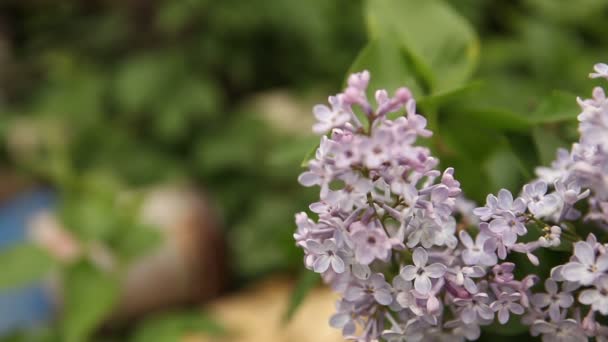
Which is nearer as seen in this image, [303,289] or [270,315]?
[303,289]

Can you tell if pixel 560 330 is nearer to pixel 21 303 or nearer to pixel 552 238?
pixel 552 238

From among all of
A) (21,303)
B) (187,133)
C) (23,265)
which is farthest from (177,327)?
(187,133)

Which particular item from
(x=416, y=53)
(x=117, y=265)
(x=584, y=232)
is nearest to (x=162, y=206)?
(x=117, y=265)

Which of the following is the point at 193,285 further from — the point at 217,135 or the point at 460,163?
the point at 460,163

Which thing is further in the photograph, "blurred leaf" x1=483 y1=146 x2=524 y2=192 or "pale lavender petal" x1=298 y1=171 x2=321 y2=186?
"blurred leaf" x1=483 y1=146 x2=524 y2=192

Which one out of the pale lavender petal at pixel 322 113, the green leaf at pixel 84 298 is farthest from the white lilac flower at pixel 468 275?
the green leaf at pixel 84 298

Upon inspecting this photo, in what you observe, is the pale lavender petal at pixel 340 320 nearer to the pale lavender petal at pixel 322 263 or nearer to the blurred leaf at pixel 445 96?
the pale lavender petal at pixel 322 263

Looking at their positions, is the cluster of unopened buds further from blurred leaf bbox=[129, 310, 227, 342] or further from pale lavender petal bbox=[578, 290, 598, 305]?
blurred leaf bbox=[129, 310, 227, 342]

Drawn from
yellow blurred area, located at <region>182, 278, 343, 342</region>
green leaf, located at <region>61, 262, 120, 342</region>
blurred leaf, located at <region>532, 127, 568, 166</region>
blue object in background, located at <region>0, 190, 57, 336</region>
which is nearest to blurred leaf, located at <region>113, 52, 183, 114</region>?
blue object in background, located at <region>0, 190, 57, 336</region>
